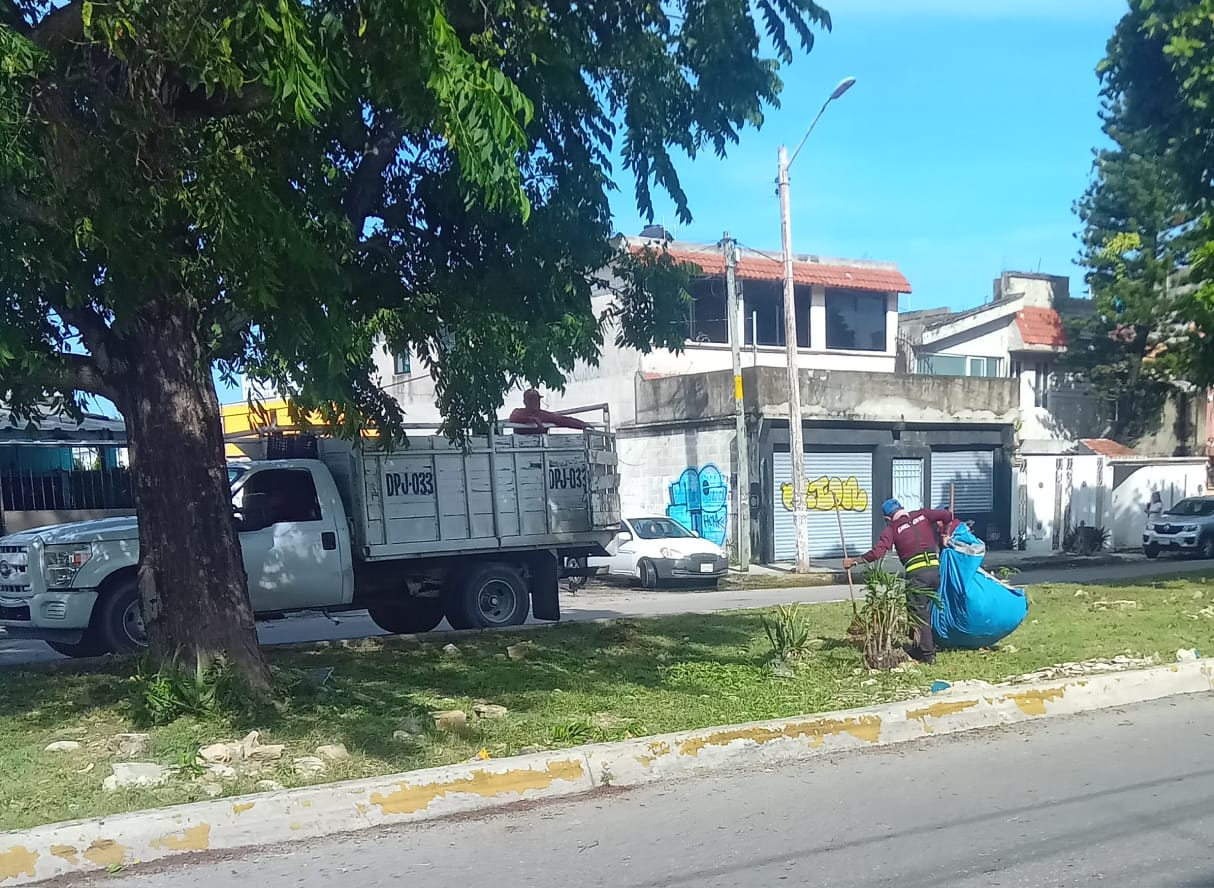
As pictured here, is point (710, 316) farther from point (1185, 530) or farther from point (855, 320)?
point (1185, 530)

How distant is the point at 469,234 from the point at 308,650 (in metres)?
4.32

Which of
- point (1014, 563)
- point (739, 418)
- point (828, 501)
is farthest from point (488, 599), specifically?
point (1014, 563)

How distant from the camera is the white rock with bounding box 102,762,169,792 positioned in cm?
628

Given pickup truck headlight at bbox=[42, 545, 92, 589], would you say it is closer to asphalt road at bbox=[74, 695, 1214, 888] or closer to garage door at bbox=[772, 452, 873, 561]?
asphalt road at bbox=[74, 695, 1214, 888]

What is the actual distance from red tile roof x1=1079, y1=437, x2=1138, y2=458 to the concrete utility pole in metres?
11.3

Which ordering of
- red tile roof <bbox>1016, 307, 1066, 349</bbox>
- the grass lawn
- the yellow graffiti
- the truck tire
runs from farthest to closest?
red tile roof <bbox>1016, 307, 1066, 349</bbox>
the yellow graffiti
the truck tire
the grass lawn

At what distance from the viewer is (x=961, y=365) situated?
32812 millimetres

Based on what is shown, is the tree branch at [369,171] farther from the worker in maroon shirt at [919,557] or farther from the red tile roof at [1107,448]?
the red tile roof at [1107,448]

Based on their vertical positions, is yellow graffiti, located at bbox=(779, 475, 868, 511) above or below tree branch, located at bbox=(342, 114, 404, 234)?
below

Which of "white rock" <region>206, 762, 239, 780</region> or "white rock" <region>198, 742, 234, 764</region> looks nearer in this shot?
"white rock" <region>206, 762, 239, 780</region>

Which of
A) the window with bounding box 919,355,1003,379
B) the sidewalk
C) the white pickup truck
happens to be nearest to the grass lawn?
the white pickup truck

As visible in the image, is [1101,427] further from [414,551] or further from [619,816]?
[619,816]

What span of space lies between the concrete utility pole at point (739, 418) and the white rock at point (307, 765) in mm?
17650

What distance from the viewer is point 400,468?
12.5 metres
